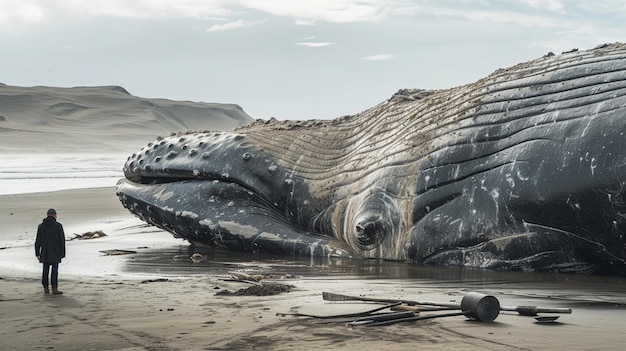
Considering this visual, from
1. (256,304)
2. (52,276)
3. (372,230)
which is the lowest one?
(256,304)

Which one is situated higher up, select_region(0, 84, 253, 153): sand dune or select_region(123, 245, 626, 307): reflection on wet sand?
select_region(0, 84, 253, 153): sand dune

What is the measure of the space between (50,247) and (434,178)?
4094 mm

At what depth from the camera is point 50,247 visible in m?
8.71

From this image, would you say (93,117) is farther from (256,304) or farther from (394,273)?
(256,304)

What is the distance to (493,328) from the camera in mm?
6008

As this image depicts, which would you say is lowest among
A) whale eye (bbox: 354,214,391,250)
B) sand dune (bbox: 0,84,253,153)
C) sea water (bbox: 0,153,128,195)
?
whale eye (bbox: 354,214,391,250)

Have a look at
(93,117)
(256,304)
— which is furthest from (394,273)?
(93,117)

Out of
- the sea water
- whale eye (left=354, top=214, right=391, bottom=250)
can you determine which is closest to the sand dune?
the sea water

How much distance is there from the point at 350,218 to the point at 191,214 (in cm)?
219

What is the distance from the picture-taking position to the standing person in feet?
27.6

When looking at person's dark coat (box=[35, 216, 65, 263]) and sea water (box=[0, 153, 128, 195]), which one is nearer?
person's dark coat (box=[35, 216, 65, 263])

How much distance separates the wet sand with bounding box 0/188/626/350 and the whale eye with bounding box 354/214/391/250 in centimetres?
39

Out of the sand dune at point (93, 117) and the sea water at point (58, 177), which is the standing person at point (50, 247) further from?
the sand dune at point (93, 117)

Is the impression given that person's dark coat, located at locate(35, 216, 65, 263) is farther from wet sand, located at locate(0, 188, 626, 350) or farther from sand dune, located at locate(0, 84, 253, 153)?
sand dune, located at locate(0, 84, 253, 153)
